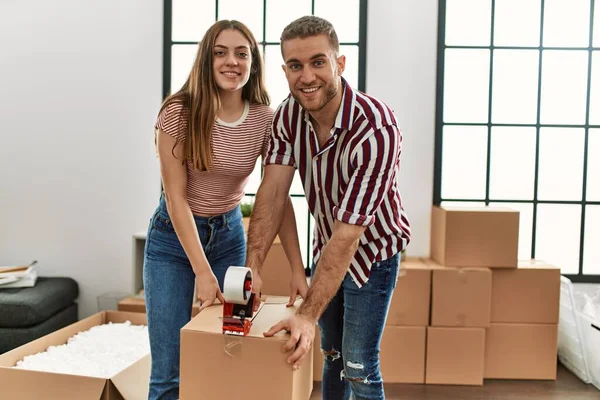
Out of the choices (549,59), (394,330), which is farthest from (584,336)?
(549,59)

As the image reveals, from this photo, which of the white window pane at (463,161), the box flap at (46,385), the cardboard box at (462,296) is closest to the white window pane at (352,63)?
the white window pane at (463,161)

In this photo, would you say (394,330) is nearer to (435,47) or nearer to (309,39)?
(435,47)

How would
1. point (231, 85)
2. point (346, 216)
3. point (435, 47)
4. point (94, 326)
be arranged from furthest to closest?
1. point (435, 47)
2. point (94, 326)
3. point (231, 85)
4. point (346, 216)

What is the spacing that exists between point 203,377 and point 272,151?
0.67m

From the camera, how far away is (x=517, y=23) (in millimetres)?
3420

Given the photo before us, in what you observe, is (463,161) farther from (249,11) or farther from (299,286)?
(299,286)

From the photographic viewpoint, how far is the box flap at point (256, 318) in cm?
145

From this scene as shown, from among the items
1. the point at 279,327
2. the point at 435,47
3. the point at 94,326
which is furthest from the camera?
the point at 435,47

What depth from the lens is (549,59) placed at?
3.44 metres

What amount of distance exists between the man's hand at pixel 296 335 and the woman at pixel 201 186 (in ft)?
1.12

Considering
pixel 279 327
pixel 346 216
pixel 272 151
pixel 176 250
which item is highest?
pixel 272 151

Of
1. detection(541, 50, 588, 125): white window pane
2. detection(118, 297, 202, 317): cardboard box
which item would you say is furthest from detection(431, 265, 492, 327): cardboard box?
detection(118, 297, 202, 317): cardboard box

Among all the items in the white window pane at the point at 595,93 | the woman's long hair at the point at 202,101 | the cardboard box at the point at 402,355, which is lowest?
the cardboard box at the point at 402,355

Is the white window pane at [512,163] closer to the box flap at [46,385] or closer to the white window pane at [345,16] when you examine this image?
the white window pane at [345,16]
